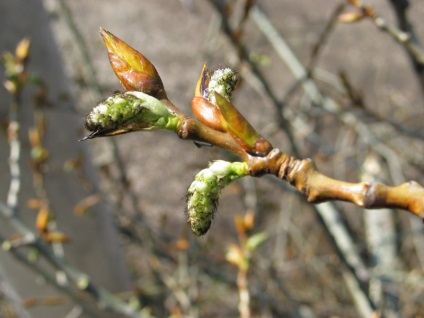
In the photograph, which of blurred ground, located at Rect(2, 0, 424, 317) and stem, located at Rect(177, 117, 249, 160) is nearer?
stem, located at Rect(177, 117, 249, 160)

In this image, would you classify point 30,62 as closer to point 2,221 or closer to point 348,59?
point 2,221

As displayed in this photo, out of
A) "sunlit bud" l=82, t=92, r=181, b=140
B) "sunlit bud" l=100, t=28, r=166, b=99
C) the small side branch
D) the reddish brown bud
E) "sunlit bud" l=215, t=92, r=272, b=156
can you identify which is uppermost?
"sunlit bud" l=100, t=28, r=166, b=99


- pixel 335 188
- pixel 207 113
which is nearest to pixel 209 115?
pixel 207 113

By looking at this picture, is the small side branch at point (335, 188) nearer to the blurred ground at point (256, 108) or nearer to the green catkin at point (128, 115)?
the green catkin at point (128, 115)

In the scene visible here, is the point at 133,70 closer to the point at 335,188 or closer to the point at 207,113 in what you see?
the point at 207,113

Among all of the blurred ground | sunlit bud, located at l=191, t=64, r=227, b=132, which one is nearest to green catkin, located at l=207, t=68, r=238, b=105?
sunlit bud, located at l=191, t=64, r=227, b=132

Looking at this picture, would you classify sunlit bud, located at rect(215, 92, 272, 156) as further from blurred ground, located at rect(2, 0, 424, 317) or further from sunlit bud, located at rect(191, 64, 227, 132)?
blurred ground, located at rect(2, 0, 424, 317)

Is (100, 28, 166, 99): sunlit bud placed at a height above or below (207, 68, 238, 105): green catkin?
above
